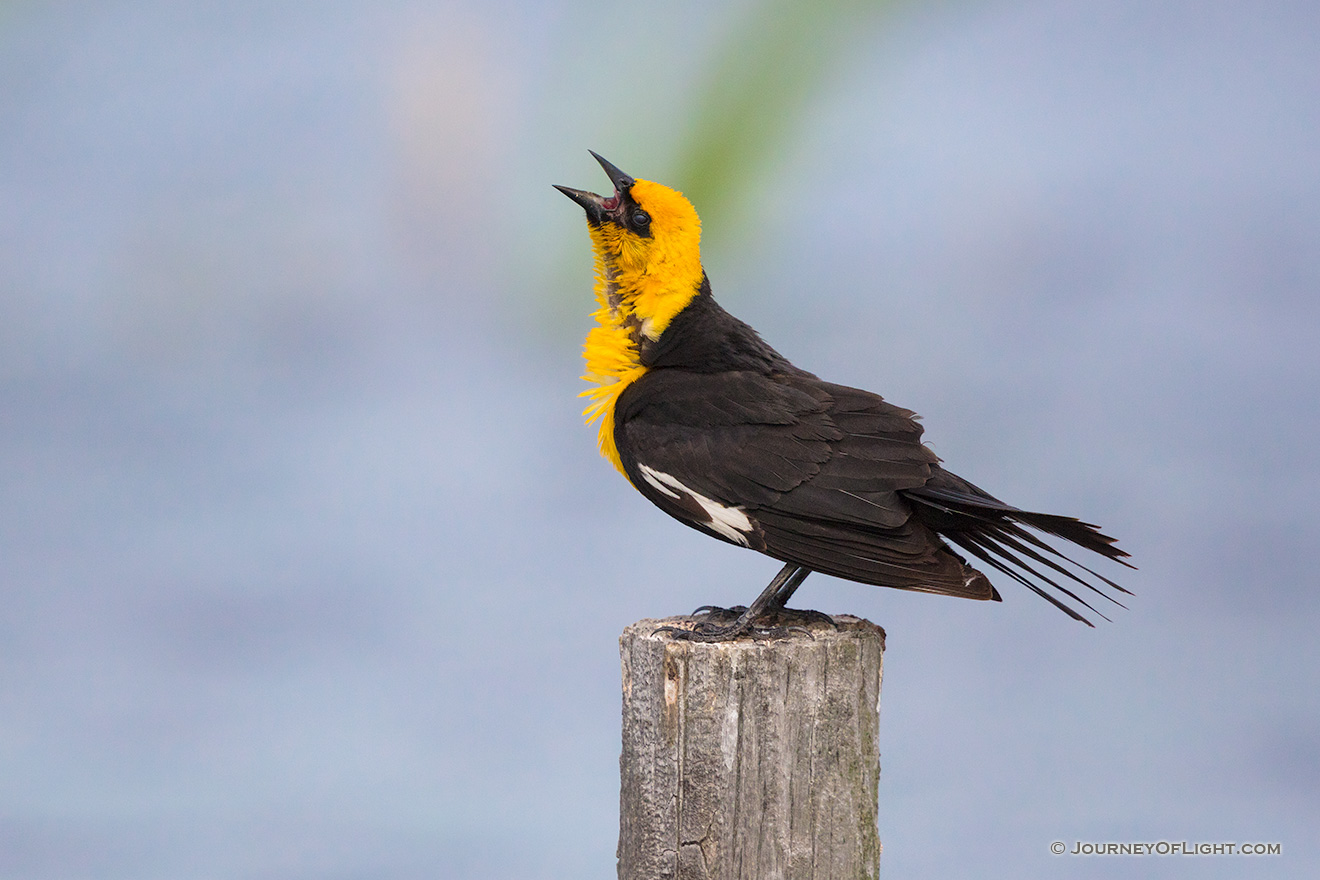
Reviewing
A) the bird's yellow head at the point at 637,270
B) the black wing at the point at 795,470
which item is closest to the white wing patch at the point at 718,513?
the black wing at the point at 795,470

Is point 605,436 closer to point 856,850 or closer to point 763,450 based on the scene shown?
point 763,450

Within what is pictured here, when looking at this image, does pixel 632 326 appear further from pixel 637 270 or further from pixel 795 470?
pixel 795 470

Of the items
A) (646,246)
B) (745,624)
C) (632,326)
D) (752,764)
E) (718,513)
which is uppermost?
(646,246)

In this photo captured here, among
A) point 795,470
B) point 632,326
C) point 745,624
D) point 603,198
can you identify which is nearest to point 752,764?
point 745,624

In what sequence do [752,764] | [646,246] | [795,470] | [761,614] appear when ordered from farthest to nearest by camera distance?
[646,246]
[761,614]
[795,470]
[752,764]

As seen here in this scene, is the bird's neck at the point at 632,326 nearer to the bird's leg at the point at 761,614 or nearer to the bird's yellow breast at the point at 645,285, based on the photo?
the bird's yellow breast at the point at 645,285

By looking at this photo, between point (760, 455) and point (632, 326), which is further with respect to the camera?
point (632, 326)

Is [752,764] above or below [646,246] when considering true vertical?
below

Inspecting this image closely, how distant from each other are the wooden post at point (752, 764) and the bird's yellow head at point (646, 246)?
3.53ft

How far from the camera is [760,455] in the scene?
3002 millimetres

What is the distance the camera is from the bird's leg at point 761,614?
2.98 m

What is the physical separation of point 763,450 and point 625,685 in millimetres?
719

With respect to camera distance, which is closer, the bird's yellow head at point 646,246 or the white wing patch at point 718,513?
the white wing patch at point 718,513

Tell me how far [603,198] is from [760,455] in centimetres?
102
